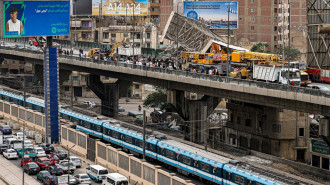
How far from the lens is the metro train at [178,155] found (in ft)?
173

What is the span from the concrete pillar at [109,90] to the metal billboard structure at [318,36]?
1299 inches

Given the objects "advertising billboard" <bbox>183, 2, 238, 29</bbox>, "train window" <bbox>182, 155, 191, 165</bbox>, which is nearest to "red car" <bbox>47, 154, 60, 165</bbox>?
"train window" <bbox>182, 155, 191, 165</bbox>

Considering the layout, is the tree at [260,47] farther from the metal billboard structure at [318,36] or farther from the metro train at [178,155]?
the metro train at [178,155]

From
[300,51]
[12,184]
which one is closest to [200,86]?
[12,184]

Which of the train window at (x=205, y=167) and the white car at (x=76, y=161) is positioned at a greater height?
the train window at (x=205, y=167)

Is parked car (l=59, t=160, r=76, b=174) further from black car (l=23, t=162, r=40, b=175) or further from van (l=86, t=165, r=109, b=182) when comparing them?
black car (l=23, t=162, r=40, b=175)

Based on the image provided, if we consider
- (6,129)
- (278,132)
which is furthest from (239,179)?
(6,129)

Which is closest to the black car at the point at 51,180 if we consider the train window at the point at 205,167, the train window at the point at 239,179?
the train window at the point at 205,167

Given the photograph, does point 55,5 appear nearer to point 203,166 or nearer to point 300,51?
point 203,166

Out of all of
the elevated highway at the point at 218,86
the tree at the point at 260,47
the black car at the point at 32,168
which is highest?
the tree at the point at 260,47

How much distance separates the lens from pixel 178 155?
6172 centimetres

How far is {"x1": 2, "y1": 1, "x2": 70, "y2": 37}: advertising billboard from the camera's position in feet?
267

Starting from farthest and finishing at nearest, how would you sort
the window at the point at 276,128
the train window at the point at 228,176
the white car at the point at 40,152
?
the window at the point at 276,128
the white car at the point at 40,152
the train window at the point at 228,176

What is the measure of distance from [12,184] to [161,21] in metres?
102
